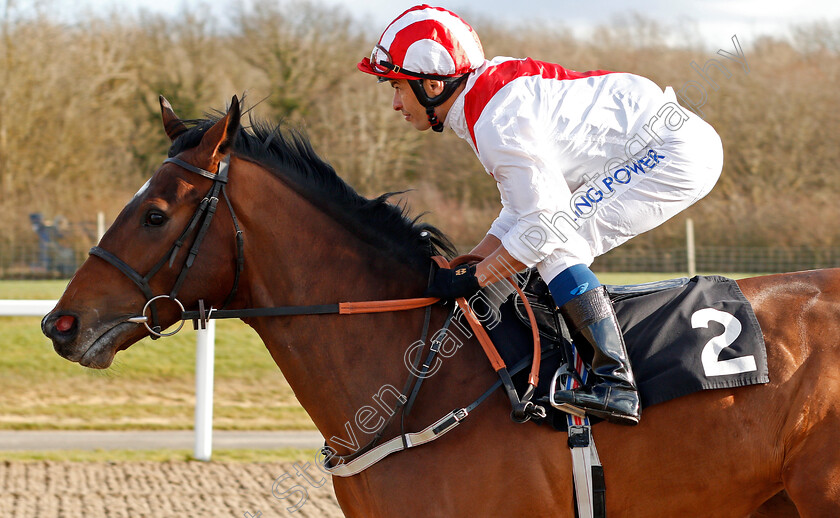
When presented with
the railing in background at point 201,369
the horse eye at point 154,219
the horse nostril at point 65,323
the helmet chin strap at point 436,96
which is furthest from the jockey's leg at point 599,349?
the railing in background at point 201,369

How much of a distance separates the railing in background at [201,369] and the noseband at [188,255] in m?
3.39

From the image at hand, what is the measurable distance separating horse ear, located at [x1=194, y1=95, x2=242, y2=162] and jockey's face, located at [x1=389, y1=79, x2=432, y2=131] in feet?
1.72

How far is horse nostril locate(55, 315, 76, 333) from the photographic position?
230 centimetres

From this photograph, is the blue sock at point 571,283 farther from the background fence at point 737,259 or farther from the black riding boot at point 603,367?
the background fence at point 737,259

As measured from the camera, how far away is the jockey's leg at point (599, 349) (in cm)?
229

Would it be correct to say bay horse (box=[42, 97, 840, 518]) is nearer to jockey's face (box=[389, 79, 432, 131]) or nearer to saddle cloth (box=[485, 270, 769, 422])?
saddle cloth (box=[485, 270, 769, 422])

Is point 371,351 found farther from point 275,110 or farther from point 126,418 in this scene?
point 275,110

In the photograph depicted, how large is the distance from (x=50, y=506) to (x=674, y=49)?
16.8 metres

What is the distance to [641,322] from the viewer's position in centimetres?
249

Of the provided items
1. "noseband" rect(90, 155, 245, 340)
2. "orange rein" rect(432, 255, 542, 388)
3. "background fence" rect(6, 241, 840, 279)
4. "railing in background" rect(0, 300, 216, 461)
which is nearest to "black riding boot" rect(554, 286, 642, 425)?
"orange rein" rect(432, 255, 542, 388)

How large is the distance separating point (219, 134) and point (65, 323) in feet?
2.28

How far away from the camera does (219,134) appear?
2.41m

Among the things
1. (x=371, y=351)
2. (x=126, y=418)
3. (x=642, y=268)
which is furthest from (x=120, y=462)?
(x=642, y=268)

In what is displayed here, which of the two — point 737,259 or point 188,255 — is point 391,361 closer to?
point 188,255
